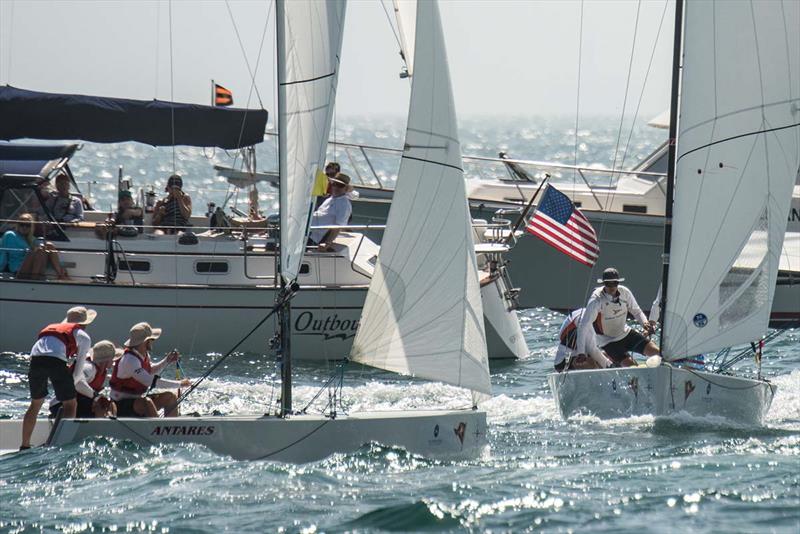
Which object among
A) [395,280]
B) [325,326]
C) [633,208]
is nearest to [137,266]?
[325,326]

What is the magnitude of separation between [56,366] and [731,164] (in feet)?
20.9

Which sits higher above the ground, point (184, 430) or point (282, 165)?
point (282, 165)

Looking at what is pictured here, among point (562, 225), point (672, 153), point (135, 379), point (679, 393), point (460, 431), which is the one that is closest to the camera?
point (460, 431)

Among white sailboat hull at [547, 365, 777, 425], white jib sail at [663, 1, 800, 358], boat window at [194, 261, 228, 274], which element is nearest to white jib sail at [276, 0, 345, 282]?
white sailboat hull at [547, 365, 777, 425]

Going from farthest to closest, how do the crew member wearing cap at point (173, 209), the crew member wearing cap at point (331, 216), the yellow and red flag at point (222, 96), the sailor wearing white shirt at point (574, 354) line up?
the yellow and red flag at point (222, 96)
the crew member wearing cap at point (173, 209)
the crew member wearing cap at point (331, 216)
the sailor wearing white shirt at point (574, 354)

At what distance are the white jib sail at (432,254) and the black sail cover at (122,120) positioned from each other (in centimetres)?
654

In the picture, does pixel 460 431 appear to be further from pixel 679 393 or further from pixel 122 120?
pixel 122 120

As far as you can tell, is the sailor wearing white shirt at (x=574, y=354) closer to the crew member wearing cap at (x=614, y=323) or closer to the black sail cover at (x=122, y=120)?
the crew member wearing cap at (x=614, y=323)

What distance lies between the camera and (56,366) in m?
12.2

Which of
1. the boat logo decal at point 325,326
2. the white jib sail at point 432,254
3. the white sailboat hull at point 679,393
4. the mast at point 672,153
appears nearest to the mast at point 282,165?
the white jib sail at point 432,254

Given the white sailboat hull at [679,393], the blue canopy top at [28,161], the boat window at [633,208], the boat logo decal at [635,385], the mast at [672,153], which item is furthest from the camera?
the boat window at [633,208]

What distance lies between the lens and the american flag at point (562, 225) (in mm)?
16016

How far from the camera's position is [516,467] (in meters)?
11.9

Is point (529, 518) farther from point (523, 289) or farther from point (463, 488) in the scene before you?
point (523, 289)
